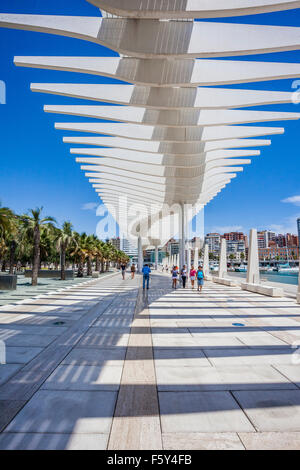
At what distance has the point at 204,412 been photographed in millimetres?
3602

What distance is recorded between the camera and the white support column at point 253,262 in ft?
60.1

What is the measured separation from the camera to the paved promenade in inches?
123

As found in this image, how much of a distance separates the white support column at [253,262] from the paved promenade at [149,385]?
9947 millimetres

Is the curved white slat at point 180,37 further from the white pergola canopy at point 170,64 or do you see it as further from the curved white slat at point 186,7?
the curved white slat at point 186,7

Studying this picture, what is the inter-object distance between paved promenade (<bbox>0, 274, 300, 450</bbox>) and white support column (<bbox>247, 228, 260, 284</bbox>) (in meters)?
9.95

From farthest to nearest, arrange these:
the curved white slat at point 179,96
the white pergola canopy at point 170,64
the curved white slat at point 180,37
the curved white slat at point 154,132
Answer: the curved white slat at point 154,132, the curved white slat at point 179,96, the curved white slat at point 180,37, the white pergola canopy at point 170,64


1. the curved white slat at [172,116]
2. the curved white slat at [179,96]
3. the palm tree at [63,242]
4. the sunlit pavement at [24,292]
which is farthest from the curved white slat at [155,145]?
the palm tree at [63,242]

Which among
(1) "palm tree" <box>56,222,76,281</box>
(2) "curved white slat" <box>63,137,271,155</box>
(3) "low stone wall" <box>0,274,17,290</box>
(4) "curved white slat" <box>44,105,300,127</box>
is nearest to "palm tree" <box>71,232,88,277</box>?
(1) "palm tree" <box>56,222,76,281</box>

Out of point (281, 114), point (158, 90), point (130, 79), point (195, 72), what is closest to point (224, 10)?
point (195, 72)

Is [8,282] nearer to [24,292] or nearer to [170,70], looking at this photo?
[24,292]

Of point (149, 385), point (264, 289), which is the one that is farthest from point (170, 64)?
point (264, 289)

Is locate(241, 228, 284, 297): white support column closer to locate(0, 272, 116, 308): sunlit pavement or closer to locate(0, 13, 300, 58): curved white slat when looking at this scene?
locate(0, 272, 116, 308): sunlit pavement
